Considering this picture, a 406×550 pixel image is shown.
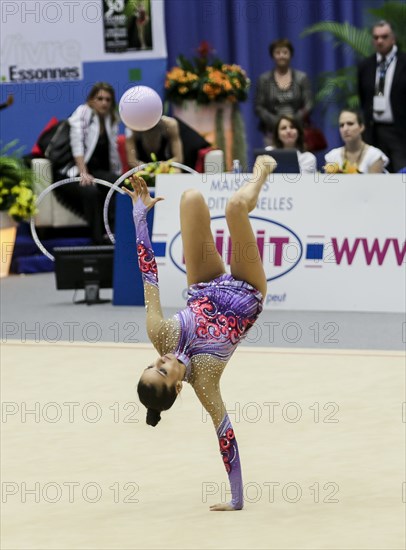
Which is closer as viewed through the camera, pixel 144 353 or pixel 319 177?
pixel 144 353

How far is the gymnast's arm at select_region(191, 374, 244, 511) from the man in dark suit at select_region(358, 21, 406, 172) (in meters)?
7.20

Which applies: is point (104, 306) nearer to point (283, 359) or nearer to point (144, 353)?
point (144, 353)

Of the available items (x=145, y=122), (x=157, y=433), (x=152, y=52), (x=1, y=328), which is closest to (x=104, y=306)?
(x=1, y=328)

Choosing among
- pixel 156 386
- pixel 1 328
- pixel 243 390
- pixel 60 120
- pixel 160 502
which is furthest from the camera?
pixel 60 120

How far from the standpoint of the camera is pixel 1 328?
30.2ft

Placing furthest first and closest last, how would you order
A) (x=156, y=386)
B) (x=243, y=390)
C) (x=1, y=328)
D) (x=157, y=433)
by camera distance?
1. (x=1, y=328)
2. (x=243, y=390)
3. (x=157, y=433)
4. (x=156, y=386)

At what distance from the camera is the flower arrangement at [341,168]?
9.38 m

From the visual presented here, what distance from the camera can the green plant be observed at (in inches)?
509

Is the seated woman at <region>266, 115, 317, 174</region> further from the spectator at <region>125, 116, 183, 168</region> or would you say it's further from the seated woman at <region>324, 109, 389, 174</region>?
the spectator at <region>125, 116, 183, 168</region>

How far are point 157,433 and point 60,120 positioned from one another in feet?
24.3

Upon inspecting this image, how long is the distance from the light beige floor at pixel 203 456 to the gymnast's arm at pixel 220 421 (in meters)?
0.18

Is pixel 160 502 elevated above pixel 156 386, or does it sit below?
below

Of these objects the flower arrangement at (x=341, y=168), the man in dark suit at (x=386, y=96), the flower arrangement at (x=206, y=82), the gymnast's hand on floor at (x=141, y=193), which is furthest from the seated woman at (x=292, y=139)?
the gymnast's hand on floor at (x=141, y=193)

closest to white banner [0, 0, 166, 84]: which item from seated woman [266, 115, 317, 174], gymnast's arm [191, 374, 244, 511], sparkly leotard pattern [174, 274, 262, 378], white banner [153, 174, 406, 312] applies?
seated woman [266, 115, 317, 174]
